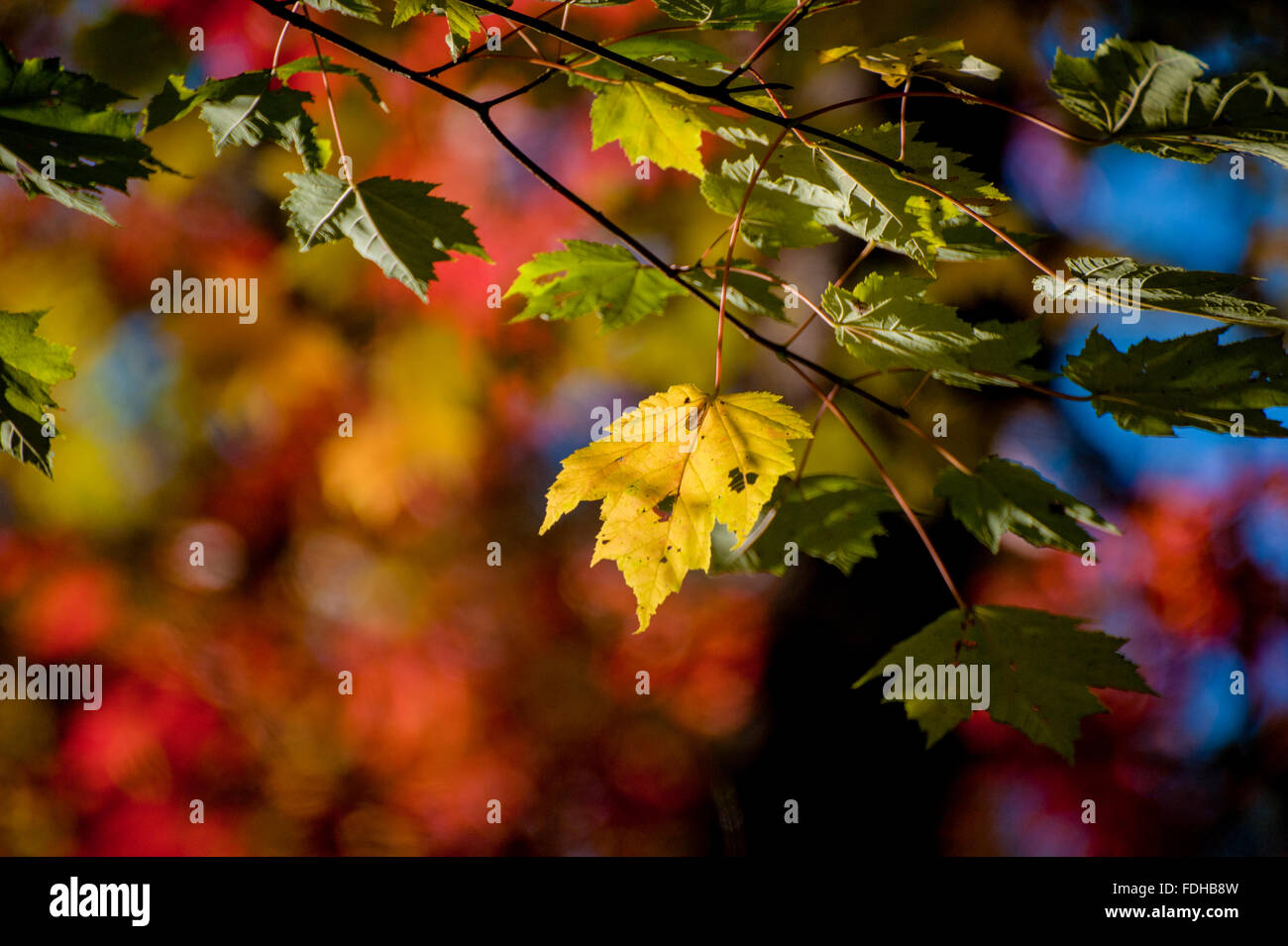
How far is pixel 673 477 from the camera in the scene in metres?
0.59

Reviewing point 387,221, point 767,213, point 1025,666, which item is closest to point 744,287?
point 767,213

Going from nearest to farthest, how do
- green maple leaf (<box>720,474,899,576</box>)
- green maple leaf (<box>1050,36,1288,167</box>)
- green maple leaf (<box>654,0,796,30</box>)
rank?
green maple leaf (<box>1050,36,1288,167</box>), green maple leaf (<box>654,0,796,30</box>), green maple leaf (<box>720,474,899,576</box>)

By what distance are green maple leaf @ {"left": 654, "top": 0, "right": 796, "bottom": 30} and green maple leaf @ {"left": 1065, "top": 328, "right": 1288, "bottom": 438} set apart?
1.12 ft

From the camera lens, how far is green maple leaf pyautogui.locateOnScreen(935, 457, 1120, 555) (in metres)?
0.62

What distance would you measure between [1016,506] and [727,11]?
47 centimetres

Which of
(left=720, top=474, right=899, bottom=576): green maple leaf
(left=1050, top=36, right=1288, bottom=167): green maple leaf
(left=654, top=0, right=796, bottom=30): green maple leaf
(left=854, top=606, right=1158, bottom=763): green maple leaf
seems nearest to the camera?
(left=1050, top=36, right=1288, bottom=167): green maple leaf

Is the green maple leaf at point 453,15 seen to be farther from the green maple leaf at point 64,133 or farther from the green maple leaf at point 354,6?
the green maple leaf at point 64,133

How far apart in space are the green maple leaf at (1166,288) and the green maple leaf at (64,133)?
0.61m

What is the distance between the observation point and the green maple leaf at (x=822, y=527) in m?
0.72

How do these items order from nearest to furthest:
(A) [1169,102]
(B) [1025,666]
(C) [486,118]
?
1. (A) [1169,102]
2. (C) [486,118]
3. (B) [1025,666]

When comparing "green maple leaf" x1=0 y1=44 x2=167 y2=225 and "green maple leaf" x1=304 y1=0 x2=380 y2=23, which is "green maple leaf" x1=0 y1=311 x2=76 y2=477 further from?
"green maple leaf" x1=304 y1=0 x2=380 y2=23

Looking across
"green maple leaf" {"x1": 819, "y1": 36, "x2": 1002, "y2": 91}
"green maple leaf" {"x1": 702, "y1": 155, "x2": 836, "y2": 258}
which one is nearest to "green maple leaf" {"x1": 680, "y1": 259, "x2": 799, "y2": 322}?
"green maple leaf" {"x1": 702, "y1": 155, "x2": 836, "y2": 258}

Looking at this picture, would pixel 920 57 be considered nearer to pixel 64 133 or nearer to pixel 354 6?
pixel 354 6
